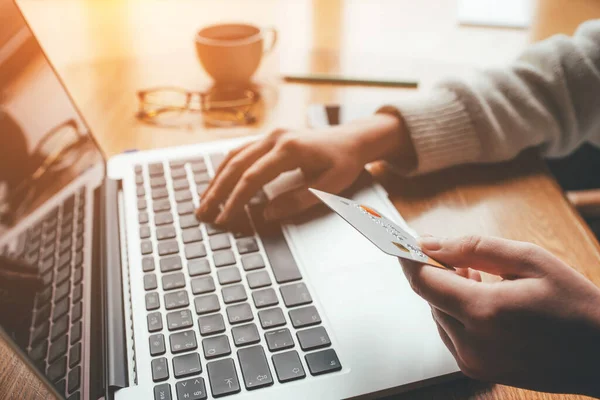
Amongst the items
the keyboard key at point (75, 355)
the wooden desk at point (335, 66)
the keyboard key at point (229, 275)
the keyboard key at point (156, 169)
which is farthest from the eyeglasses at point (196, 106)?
the keyboard key at point (75, 355)

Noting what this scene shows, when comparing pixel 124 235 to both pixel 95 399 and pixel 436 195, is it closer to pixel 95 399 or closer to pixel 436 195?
pixel 95 399

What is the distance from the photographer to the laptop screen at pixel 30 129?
494 millimetres

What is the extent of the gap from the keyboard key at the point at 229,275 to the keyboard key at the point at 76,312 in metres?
0.13

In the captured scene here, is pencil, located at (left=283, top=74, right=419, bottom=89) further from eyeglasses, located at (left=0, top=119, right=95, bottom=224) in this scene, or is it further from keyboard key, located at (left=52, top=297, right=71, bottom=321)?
keyboard key, located at (left=52, top=297, right=71, bottom=321)

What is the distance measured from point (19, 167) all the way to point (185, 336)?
235 mm

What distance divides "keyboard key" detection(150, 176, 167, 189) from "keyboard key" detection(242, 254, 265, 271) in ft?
0.64

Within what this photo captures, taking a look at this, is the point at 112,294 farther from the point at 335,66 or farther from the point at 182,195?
the point at 335,66

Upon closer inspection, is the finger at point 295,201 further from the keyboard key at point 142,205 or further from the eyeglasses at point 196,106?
the eyeglasses at point 196,106

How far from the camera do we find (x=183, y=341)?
461 mm

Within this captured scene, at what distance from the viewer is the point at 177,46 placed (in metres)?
1.08

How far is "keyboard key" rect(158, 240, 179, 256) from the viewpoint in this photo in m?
0.57

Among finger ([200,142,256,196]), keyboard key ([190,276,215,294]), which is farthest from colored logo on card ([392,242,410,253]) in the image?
finger ([200,142,256,196])

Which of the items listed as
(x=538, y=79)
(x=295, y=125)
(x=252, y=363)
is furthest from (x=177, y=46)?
(x=252, y=363)

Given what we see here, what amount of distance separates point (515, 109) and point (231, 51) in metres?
0.46
